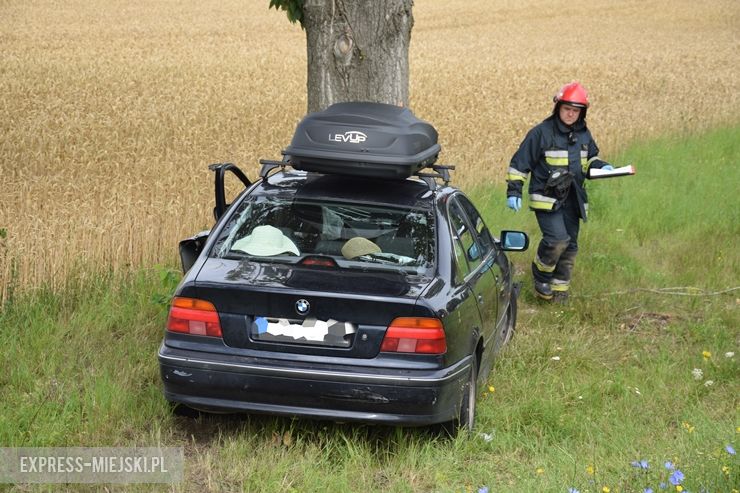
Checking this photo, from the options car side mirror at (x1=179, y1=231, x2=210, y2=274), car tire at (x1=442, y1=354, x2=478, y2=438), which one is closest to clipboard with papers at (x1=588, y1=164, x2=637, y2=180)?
car tire at (x1=442, y1=354, x2=478, y2=438)

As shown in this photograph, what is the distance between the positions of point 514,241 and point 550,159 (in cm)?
188

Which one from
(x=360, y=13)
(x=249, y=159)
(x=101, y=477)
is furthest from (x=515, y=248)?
(x=249, y=159)

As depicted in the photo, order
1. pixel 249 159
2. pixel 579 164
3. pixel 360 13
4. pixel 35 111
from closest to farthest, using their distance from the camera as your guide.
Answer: pixel 360 13 → pixel 579 164 → pixel 249 159 → pixel 35 111

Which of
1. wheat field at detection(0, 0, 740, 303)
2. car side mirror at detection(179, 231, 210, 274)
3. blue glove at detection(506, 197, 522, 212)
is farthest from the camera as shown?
wheat field at detection(0, 0, 740, 303)

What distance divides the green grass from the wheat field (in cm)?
84

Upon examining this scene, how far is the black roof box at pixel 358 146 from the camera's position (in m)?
5.94

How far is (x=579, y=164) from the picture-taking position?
29.4 feet

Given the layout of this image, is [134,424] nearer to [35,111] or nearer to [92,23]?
[35,111]

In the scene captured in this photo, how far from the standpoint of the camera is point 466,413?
18.4 feet

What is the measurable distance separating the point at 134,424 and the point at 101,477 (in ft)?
2.40

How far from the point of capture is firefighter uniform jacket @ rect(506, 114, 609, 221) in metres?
8.82

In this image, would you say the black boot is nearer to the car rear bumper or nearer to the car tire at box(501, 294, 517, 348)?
the car tire at box(501, 294, 517, 348)

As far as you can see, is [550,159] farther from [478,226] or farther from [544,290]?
[478,226]

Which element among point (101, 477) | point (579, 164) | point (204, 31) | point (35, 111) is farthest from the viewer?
point (204, 31)
